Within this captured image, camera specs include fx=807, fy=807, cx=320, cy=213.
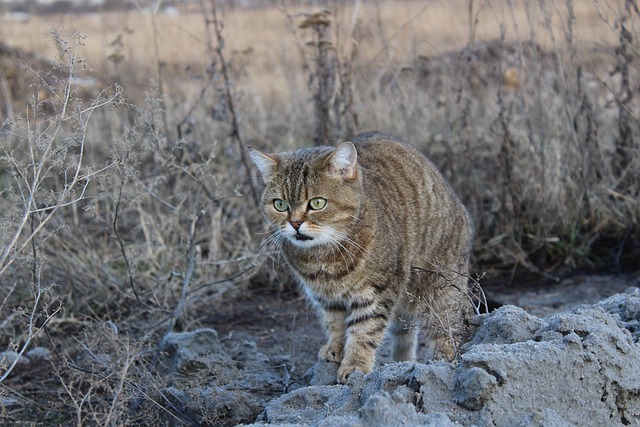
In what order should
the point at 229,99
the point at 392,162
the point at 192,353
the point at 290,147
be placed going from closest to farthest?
the point at 192,353
the point at 392,162
the point at 229,99
the point at 290,147

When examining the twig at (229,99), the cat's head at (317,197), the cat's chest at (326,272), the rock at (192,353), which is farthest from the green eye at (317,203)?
the twig at (229,99)

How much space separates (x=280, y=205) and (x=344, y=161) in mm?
411

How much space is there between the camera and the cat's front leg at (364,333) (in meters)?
4.00

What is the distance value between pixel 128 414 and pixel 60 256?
203 cm

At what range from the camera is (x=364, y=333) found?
13.3ft

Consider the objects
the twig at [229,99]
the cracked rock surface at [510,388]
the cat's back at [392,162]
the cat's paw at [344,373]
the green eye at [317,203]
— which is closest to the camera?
the cracked rock surface at [510,388]

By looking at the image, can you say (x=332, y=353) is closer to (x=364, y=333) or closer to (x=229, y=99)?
(x=364, y=333)

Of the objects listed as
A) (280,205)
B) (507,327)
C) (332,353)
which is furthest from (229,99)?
(507,327)

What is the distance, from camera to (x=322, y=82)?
243 inches

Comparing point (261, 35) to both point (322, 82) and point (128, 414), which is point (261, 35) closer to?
point (322, 82)

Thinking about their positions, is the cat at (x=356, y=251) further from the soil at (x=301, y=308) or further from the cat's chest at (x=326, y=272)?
the soil at (x=301, y=308)

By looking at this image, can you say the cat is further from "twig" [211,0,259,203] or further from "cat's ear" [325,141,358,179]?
"twig" [211,0,259,203]

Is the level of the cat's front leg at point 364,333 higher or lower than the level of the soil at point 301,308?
higher

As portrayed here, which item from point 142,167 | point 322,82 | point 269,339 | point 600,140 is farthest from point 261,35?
point 269,339
